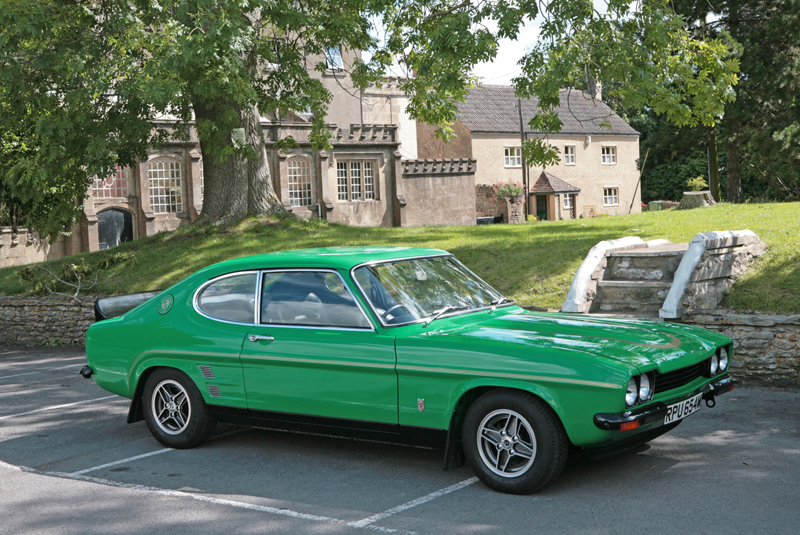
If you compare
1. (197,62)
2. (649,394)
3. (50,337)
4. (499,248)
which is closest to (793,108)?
(499,248)

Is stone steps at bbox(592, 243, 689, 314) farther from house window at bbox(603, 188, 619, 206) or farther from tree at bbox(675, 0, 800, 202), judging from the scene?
house window at bbox(603, 188, 619, 206)

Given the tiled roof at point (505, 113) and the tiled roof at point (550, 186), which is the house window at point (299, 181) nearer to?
the tiled roof at point (505, 113)

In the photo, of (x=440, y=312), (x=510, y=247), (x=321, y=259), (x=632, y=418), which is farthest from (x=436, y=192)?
(x=632, y=418)

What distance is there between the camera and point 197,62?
13703mm

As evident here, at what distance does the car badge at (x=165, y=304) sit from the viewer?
701cm

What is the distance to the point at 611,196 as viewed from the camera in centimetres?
6222

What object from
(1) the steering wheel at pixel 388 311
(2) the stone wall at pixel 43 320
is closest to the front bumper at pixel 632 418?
(1) the steering wheel at pixel 388 311

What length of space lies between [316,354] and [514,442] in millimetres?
1673

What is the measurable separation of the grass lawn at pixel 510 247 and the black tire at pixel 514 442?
5.83 meters

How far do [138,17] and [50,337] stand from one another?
657 cm

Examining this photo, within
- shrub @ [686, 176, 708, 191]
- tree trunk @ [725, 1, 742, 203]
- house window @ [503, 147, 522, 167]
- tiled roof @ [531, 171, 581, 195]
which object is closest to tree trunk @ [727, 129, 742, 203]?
tree trunk @ [725, 1, 742, 203]

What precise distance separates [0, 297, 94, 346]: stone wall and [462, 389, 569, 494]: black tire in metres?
11.7

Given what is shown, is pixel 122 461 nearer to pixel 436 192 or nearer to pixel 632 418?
pixel 632 418

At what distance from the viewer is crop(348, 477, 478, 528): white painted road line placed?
4.96 m
